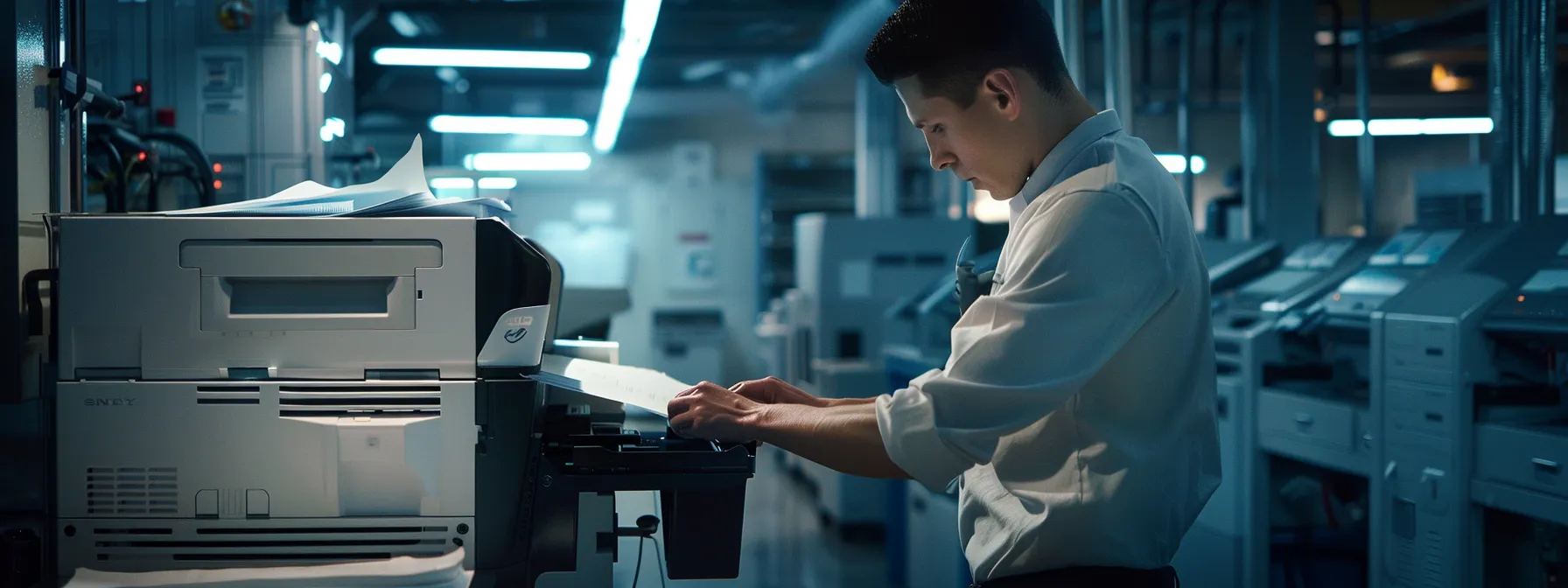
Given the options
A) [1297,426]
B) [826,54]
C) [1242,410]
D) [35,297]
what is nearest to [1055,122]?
[35,297]

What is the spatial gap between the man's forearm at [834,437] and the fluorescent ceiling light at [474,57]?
4.39 meters

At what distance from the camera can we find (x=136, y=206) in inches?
125

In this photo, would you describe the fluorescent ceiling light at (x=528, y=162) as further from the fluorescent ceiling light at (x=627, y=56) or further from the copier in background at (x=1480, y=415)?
the copier in background at (x=1480, y=415)

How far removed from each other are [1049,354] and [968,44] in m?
0.33

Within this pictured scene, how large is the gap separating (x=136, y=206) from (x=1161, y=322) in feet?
10.1

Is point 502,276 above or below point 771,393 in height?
above

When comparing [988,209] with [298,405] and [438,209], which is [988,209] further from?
[298,405]

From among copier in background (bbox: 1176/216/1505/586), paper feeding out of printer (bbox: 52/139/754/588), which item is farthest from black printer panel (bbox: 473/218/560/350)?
copier in background (bbox: 1176/216/1505/586)

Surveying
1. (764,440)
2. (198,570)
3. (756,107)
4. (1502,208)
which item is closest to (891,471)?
(764,440)

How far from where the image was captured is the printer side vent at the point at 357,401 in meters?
1.24

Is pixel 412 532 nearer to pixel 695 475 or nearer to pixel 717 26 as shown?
pixel 695 475

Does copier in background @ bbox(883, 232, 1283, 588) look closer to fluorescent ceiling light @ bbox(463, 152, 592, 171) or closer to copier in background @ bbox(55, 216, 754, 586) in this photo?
copier in background @ bbox(55, 216, 754, 586)

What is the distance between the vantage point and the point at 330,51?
3.82 metres

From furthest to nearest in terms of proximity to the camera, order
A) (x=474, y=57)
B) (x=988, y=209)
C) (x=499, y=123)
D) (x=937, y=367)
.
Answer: (x=988, y=209) → (x=499, y=123) → (x=474, y=57) → (x=937, y=367)
